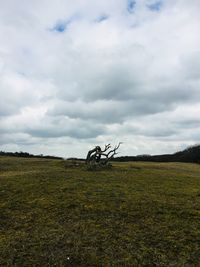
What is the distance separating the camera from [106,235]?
8.63 metres

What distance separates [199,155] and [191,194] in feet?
166

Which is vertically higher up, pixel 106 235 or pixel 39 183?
pixel 39 183

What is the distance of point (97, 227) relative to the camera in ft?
30.8

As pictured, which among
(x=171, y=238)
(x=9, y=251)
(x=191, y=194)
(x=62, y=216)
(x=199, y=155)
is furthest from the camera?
(x=199, y=155)

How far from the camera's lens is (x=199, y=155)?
62.9m

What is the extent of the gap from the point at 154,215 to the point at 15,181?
10.5m

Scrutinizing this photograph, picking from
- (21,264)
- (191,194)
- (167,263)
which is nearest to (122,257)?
(167,263)

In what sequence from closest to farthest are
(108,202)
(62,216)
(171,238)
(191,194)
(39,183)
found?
(171,238) → (62,216) → (108,202) → (191,194) → (39,183)

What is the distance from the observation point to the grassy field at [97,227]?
23.6 ft

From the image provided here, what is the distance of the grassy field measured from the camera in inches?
283

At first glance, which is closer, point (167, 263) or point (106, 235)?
point (167, 263)

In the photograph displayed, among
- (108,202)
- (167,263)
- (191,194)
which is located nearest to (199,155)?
(191,194)

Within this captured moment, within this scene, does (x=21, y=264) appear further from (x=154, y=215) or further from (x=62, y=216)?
(x=154, y=215)

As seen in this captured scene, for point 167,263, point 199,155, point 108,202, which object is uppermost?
point 199,155
